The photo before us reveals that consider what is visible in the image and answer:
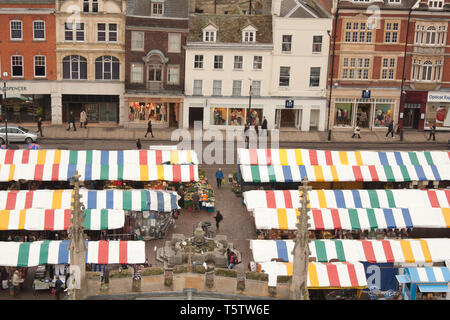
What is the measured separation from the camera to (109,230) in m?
35.2

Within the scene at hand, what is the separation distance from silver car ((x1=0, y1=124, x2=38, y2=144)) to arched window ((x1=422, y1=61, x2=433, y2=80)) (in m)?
31.1

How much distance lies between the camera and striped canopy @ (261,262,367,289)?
29.1 m

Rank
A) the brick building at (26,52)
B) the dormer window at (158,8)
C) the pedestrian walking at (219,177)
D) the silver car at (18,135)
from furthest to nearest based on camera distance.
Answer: the dormer window at (158,8) < the brick building at (26,52) < the silver car at (18,135) < the pedestrian walking at (219,177)

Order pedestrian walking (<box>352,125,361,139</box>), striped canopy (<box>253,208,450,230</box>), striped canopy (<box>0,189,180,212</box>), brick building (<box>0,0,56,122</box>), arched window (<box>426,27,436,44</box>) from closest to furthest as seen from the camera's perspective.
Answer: striped canopy (<box>253,208,450,230</box>) → striped canopy (<box>0,189,180,212</box>) → brick building (<box>0,0,56,122</box>) → pedestrian walking (<box>352,125,361,139</box>) → arched window (<box>426,27,436,44</box>)

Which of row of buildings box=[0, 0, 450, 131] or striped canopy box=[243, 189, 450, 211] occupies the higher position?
row of buildings box=[0, 0, 450, 131]

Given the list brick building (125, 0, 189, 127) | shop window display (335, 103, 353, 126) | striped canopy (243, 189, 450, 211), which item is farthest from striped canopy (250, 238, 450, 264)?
shop window display (335, 103, 353, 126)

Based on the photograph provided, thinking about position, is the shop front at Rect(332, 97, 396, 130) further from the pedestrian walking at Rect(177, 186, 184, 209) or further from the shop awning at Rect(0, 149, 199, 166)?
the pedestrian walking at Rect(177, 186, 184, 209)

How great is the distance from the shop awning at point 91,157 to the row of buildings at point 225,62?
14088 millimetres

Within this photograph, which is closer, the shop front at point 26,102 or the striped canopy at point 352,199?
the striped canopy at point 352,199

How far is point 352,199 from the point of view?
36938 millimetres

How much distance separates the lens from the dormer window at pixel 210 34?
55.2m

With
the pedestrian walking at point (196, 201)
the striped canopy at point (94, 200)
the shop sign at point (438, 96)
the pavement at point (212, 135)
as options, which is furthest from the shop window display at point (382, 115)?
the striped canopy at point (94, 200)

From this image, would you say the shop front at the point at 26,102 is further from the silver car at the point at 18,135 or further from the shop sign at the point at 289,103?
the shop sign at the point at 289,103

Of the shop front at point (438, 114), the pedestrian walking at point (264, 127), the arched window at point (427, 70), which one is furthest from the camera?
the shop front at point (438, 114)
